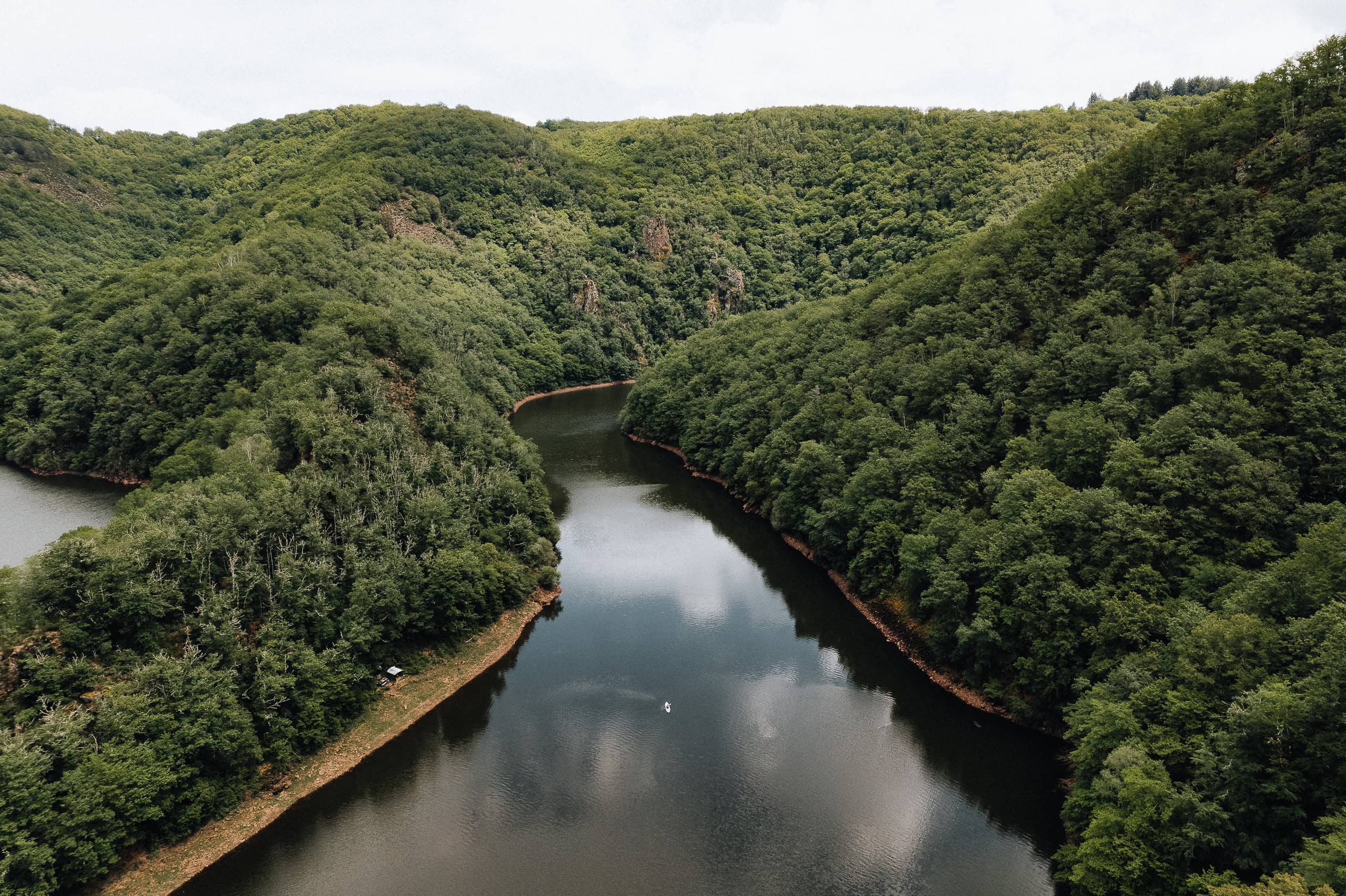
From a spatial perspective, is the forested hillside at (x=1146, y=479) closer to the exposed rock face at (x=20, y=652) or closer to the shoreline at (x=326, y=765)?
the shoreline at (x=326, y=765)

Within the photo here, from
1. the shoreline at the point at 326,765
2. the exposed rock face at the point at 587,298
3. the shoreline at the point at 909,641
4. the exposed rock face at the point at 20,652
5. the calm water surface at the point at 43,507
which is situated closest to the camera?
the exposed rock face at the point at 20,652

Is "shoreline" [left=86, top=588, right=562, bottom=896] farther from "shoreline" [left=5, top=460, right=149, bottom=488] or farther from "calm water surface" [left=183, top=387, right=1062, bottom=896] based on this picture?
"shoreline" [left=5, top=460, right=149, bottom=488]

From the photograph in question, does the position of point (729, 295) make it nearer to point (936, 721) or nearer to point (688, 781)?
point (936, 721)

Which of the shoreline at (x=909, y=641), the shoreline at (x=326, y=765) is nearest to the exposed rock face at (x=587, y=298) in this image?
the shoreline at (x=909, y=641)

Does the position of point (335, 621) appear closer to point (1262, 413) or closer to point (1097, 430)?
point (1097, 430)

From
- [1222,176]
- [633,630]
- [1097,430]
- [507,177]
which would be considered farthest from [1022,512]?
[507,177]
